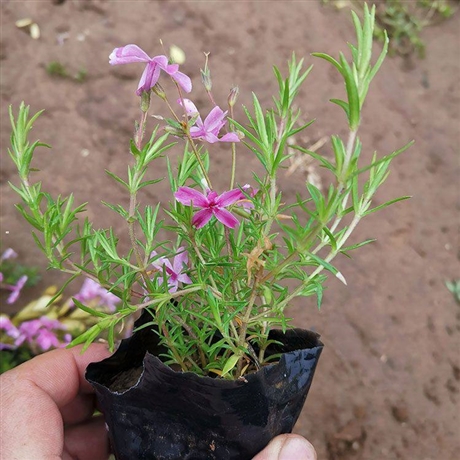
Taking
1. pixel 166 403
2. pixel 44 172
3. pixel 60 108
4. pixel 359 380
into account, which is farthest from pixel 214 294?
Result: pixel 60 108

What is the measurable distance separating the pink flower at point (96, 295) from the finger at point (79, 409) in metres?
0.49

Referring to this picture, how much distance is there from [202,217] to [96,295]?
1.37 meters

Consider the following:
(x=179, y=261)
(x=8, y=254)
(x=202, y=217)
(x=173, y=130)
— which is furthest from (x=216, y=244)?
(x=8, y=254)

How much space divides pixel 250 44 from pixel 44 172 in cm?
137

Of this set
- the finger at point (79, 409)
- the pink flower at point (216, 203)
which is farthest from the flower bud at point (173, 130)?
the finger at point (79, 409)

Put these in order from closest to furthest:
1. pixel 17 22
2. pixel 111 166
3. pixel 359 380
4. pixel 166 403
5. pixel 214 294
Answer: pixel 214 294, pixel 166 403, pixel 359 380, pixel 111 166, pixel 17 22

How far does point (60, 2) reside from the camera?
3.15 meters

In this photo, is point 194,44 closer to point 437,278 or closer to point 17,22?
point 17,22

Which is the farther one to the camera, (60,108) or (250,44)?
(250,44)

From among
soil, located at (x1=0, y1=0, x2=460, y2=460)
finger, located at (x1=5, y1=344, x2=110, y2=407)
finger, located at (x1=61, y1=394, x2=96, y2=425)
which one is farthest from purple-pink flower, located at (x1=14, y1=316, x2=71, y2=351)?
finger, located at (x1=5, y1=344, x2=110, y2=407)

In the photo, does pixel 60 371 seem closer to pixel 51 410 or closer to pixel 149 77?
pixel 51 410

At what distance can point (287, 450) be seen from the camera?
137 centimetres

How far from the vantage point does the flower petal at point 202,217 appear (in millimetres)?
1101

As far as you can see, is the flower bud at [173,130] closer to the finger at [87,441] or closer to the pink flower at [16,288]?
the finger at [87,441]
